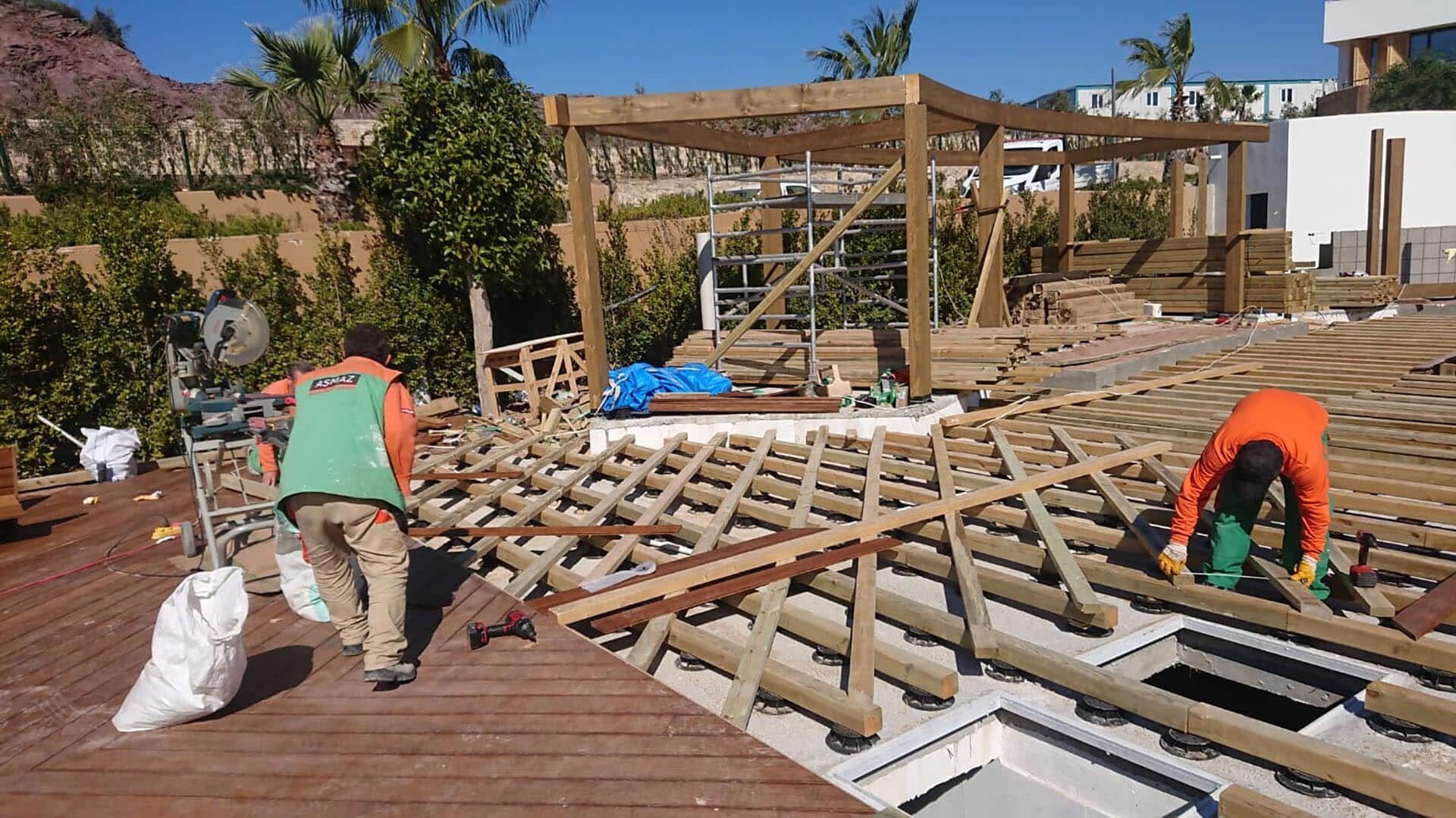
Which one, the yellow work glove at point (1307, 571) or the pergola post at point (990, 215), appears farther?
the pergola post at point (990, 215)

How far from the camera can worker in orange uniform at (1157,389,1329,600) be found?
10.6 feet

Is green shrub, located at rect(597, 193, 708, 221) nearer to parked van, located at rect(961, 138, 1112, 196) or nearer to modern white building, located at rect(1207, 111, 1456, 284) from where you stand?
modern white building, located at rect(1207, 111, 1456, 284)

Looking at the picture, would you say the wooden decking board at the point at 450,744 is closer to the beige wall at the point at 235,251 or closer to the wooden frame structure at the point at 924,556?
the wooden frame structure at the point at 924,556

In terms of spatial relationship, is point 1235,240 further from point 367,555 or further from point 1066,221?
point 367,555

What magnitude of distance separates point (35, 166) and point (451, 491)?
31.2ft

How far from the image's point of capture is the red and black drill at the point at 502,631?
10.5ft

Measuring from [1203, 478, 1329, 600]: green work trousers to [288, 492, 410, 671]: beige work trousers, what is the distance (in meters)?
3.12

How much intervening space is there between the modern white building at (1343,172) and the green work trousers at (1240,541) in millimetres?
15658

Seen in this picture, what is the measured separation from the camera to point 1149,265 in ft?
39.4

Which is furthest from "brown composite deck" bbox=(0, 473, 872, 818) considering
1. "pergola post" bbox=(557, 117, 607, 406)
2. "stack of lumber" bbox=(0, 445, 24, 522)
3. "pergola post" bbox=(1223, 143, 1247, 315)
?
"pergola post" bbox=(1223, 143, 1247, 315)

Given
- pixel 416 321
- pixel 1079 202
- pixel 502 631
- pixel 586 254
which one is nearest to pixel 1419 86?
pixel 1079 202

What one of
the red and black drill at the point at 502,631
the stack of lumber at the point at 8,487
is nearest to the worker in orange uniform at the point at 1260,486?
the red and black drill at the point at 502,631

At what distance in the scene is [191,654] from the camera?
103 inches

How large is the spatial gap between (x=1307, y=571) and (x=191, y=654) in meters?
3.83
